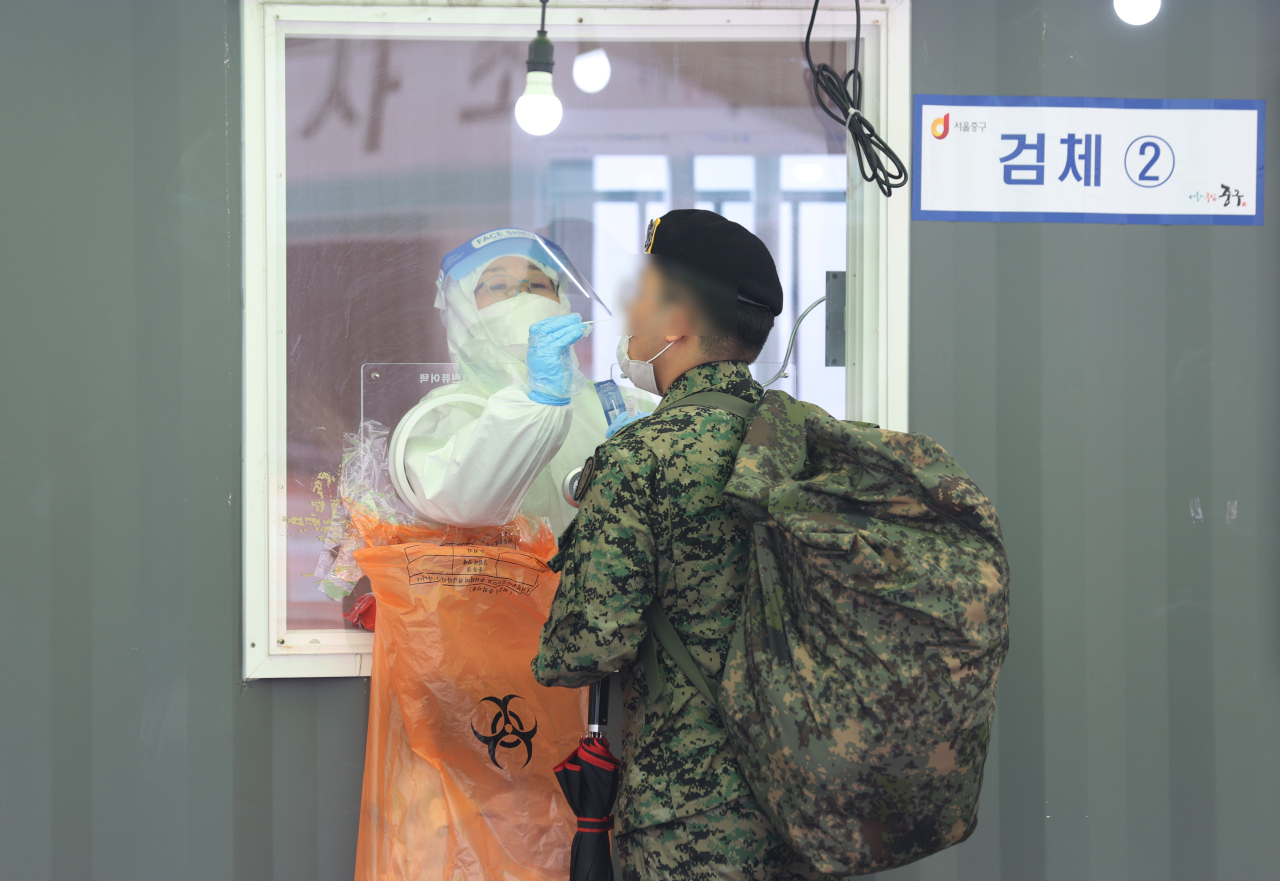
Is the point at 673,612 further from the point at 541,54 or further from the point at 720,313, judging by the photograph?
the point at 541,54

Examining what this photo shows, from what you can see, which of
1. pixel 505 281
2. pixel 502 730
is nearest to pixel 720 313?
pixel 505 281

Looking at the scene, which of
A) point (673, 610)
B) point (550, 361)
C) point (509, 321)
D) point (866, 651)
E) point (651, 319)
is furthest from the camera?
point (509, 321)

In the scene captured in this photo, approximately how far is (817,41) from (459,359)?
977 mm

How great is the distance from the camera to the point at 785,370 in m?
1.64

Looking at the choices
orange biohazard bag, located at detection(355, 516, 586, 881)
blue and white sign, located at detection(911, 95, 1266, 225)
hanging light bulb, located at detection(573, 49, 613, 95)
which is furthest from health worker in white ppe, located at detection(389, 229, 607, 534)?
blue and white sign, located at detection(911, 95, 1266, 225)

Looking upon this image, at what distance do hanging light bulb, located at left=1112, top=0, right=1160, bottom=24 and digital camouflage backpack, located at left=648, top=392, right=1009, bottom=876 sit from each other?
1.29 metres

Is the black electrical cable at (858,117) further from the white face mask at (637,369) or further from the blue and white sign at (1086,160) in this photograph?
the white face mask at (637,369)

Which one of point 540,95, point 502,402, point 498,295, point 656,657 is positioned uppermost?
point 540,95

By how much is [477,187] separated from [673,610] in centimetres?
101

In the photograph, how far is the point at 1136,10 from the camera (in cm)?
163

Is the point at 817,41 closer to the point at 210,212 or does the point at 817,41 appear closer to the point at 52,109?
the point at 210,212

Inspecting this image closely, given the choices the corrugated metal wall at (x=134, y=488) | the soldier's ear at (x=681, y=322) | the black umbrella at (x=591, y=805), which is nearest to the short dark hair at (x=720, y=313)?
the soldier's ear at (x=681, y=322)

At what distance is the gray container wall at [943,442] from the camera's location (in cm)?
155

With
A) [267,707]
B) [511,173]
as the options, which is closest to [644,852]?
[267,707]
